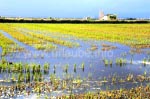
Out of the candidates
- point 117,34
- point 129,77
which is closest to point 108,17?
point 117,34

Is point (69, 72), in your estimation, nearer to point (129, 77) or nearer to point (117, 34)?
point (129, 77)

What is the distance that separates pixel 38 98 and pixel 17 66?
5146 millimetres

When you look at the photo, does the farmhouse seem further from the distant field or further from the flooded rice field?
the flooded rice field

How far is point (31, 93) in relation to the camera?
1188cm

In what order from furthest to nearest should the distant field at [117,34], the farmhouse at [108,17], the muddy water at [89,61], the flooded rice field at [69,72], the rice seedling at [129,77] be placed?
the farmhouse at [108,17], the distant field at [117,34], the rice seedling at [129,77], the muddy water at [89,61], the flooded rice field at [69,72]

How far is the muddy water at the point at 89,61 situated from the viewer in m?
14.3

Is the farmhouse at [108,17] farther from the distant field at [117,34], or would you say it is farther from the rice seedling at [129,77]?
the rice seedling at [129,77]

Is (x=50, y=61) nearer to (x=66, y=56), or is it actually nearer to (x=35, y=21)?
(x=66, y=56)

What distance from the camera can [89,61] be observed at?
1900cm

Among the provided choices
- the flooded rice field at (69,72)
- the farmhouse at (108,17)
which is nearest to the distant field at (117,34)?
the flooded rice field at (69,72)

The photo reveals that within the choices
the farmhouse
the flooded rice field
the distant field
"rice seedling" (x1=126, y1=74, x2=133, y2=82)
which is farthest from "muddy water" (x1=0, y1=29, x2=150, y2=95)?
the farmhouse

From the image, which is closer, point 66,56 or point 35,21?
point 66,56

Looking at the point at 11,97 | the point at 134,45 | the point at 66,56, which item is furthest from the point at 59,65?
the point at 134,45

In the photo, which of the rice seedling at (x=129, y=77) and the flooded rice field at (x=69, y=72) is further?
the rice seedling at (x=129, y=77)
